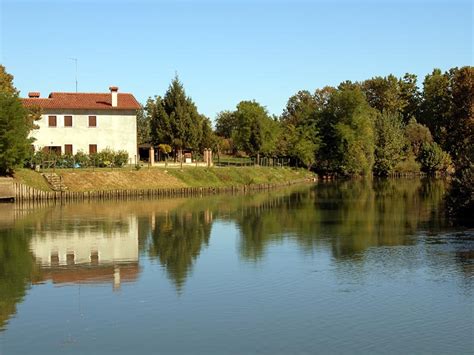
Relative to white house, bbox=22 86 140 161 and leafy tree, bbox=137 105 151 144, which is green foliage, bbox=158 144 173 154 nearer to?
white house, bbox=22 86 140 161

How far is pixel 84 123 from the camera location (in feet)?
228

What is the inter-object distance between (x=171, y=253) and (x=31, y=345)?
13.6 m

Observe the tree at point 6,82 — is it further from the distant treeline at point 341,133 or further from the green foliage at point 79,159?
the distant treeline at point 341,133

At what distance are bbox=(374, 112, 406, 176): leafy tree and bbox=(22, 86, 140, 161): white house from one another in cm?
3813

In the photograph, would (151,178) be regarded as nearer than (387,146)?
Yes

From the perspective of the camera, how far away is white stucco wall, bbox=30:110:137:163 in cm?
6869

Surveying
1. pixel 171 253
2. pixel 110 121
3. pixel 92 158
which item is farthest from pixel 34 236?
pixel 110 121

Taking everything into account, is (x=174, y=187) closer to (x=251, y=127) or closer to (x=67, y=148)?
(x=67, y=148)

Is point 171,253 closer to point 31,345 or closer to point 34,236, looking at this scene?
point 34,236

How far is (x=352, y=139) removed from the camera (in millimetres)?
88875

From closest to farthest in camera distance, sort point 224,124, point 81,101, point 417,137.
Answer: point 81,101
point 417,137
point 224,124

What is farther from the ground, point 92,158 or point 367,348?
point 92,158

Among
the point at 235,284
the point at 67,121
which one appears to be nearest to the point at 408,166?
the point at 67,121

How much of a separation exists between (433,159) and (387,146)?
27.5ft
